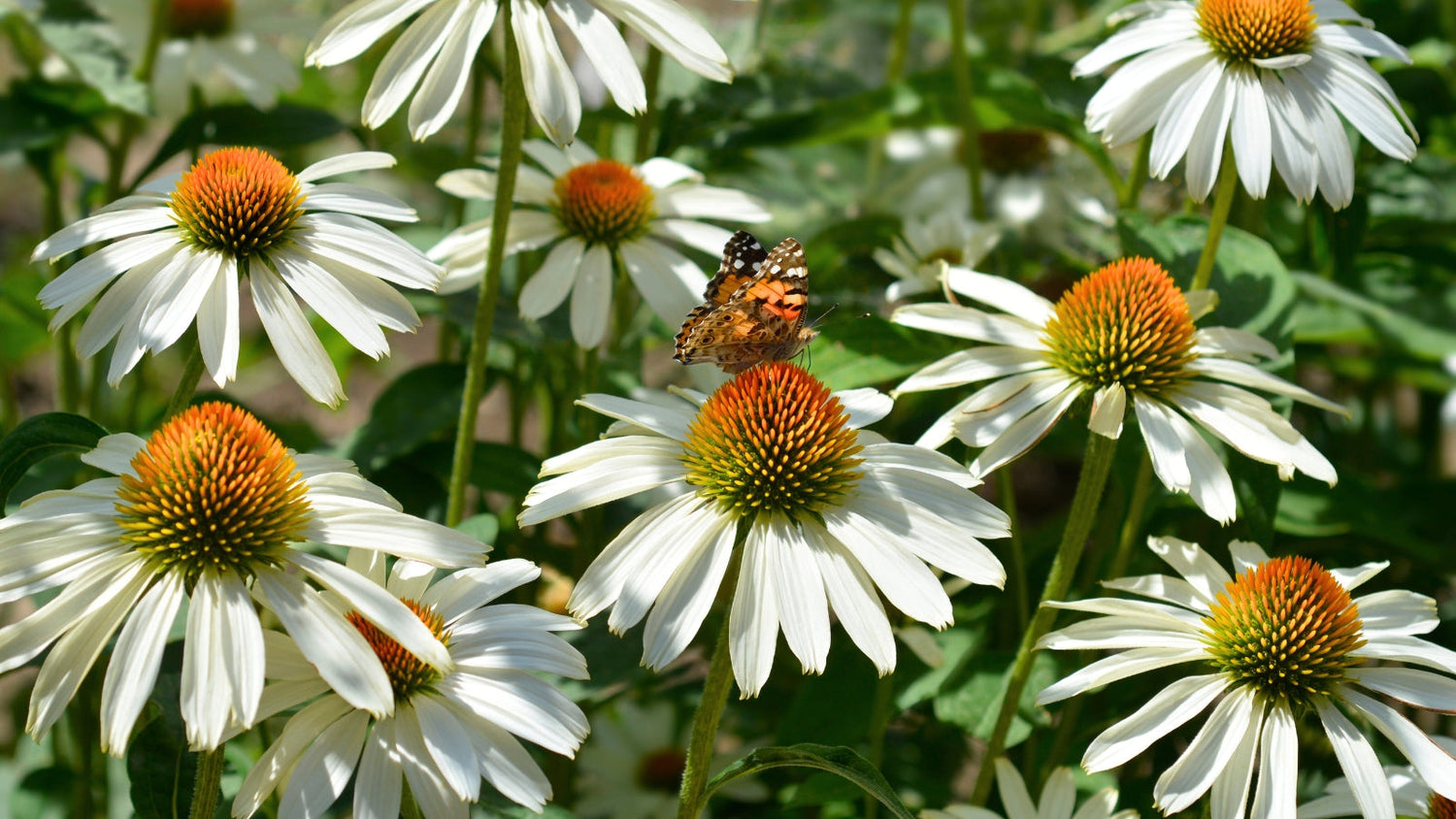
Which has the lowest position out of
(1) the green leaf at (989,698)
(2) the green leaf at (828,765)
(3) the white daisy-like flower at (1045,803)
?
(3) the white daisy-like flower at (1045,803)

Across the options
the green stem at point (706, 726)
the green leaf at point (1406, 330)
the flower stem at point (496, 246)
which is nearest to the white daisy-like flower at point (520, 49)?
the flower stem at point (496, 246)

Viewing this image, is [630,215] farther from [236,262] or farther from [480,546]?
[480,546]

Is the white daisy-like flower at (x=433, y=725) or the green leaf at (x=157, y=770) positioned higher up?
the white daisy-like flower at (x=433, y=725)

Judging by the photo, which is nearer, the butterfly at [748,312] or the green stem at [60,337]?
the butterfly at [748,312]

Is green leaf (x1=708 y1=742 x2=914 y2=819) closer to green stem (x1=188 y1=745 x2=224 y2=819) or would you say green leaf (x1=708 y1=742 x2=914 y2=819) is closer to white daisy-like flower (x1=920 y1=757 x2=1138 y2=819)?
white daisy-like flower (x1=920 y1=757 x2=1138 y2=819)

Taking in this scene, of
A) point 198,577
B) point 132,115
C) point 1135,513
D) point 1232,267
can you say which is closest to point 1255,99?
point 1232,267

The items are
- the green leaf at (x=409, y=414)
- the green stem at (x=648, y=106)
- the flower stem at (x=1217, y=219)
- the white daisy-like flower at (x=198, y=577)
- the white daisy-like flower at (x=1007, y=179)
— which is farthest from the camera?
the white daisy-like flower at (x=1007, y=179)

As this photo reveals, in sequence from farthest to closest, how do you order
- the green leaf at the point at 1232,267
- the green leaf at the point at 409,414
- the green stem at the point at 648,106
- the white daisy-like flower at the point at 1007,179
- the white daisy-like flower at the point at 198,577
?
the white daisy-like flower at the point at 1007,179 → the green stem at the point at 648,106 → the green leaf at the point at 409,414 → the green leaf at the point at 1232,267 → the white daisy-like flower at the point at 198,577

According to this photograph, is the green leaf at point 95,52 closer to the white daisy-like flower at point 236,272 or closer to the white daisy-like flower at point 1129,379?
the white daisy-like flower at point 236,272
